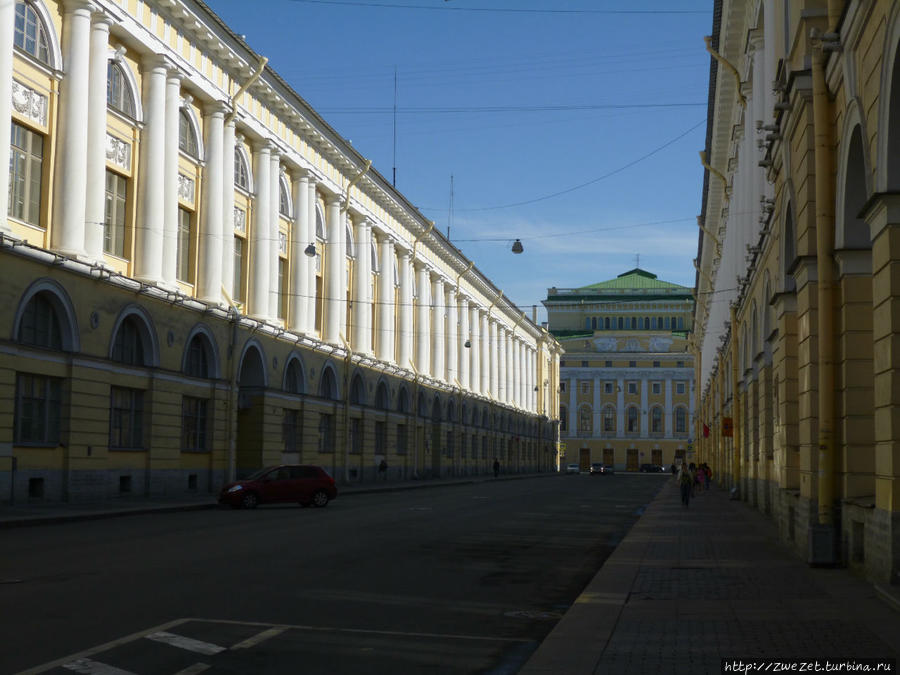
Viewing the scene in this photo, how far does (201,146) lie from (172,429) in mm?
10780

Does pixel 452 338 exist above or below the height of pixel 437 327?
below

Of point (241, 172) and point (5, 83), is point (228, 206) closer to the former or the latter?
point (241, 172)

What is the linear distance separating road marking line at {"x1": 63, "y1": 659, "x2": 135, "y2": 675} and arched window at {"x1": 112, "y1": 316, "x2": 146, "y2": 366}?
89.4ft

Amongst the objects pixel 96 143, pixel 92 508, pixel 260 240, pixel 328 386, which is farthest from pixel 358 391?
pixel 92 508

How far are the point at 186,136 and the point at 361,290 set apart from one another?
20.8 m

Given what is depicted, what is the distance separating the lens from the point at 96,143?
3334cm

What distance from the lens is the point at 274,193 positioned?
4775cm

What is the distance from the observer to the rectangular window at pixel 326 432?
53719mm

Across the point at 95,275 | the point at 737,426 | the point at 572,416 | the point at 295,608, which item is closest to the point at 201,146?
the point at 95,275

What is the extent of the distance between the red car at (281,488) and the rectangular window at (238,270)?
12.4 metres

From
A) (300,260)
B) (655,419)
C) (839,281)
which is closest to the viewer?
(839,281)

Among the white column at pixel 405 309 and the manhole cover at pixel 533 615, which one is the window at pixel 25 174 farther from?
the white column at pixel 405 309

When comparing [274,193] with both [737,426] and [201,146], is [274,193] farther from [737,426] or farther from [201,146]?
[737,426]

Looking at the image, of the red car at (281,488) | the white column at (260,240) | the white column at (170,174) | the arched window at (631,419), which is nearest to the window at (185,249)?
the white column at (170,174)
